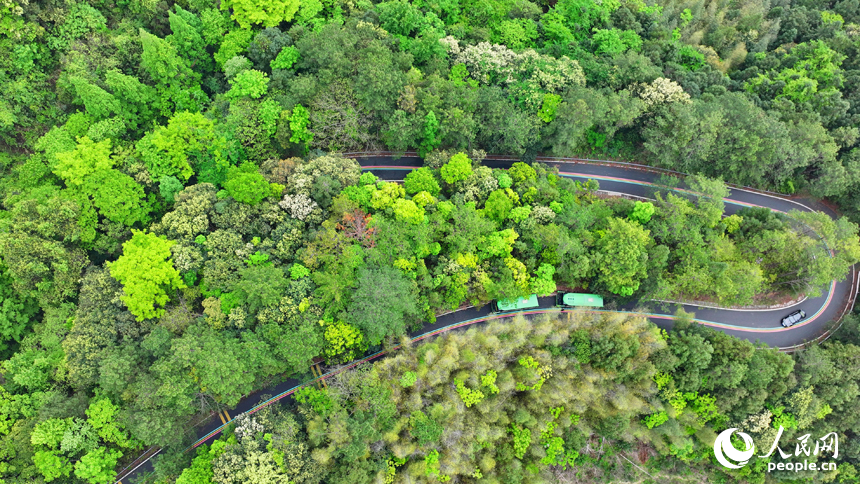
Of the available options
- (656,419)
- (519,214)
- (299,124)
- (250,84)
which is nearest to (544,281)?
(519,214)

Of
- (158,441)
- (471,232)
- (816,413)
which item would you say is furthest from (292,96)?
(816,413)

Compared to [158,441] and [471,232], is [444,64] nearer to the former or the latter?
[471,232]

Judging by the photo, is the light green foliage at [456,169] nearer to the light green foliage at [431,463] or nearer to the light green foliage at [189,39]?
the light green foliage at [431,463]

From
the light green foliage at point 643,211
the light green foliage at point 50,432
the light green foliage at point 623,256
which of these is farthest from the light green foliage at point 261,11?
the light green foliage at point 643,211

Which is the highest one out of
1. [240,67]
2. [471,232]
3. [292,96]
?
[240,67]

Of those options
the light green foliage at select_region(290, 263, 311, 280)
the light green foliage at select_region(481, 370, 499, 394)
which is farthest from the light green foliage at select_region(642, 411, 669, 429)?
the light green foliage at select_region(290, 263, 311, 280)

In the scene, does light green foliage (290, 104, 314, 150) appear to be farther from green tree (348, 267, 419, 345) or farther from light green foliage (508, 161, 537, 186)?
light green foliage (508, 161, 537, 186)
